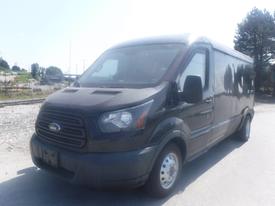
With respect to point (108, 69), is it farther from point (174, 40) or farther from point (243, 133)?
point (243, 133)

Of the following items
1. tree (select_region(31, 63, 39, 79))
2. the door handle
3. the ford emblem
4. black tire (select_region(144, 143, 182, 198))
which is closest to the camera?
the ford emblem

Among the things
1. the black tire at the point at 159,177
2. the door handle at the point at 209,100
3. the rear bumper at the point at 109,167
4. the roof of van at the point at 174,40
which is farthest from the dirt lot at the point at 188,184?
the roof of van at the point at 174,40

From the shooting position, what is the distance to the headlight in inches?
140

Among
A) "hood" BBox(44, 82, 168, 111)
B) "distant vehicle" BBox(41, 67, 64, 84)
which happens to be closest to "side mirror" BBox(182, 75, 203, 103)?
"hood" BBox(44, 82, 168, 111)

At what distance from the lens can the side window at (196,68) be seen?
14.3ft

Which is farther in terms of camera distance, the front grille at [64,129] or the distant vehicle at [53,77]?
the distant vehicle at [53,77]

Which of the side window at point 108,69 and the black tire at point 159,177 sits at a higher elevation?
the side window at point 108,69

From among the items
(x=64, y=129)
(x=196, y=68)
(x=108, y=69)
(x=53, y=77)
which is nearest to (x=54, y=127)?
(x=64, y=129)

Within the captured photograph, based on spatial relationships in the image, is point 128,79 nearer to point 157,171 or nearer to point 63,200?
point 157,171

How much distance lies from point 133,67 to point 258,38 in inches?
1505

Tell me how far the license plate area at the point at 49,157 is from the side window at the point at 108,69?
1515 mm

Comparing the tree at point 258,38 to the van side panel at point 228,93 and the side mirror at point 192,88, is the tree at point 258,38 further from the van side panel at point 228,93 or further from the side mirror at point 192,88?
the side mirror at point 192,88

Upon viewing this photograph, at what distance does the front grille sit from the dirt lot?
0.84 metres

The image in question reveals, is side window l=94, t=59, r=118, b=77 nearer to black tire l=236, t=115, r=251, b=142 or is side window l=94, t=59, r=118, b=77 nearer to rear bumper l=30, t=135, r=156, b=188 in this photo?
rear bumper l=30, t=135, r=156, b=188
